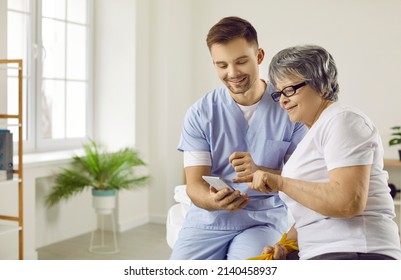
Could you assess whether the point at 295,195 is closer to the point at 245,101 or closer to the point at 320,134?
the point at 320,134

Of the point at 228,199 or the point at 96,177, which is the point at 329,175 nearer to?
the point at 228,199

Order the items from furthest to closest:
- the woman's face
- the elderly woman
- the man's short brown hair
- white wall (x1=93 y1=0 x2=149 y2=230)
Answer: white wall (x1=93 y1=0 x2=149 y2=230), the man's short brown hair, the woman's face, the elderly woman

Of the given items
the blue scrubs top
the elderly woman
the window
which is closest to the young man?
the blue scrubs top

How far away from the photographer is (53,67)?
11.6 ft

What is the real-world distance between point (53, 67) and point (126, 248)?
1150 mm

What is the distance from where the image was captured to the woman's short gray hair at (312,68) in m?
1.33

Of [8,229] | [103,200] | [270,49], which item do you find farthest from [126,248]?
[270,49]

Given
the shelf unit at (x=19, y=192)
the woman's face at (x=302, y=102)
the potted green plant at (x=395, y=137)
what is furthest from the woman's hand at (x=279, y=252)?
the potted green plant at (x=395, y=137)

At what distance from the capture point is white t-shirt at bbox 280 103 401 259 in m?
1.25

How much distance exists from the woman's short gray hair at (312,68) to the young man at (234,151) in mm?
328

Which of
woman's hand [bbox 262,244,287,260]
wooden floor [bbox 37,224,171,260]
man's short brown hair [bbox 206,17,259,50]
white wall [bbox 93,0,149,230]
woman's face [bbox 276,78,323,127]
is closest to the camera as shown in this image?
woman's face [bbox 276,78,323,127]

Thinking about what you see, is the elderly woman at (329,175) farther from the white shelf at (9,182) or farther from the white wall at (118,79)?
the white wall at (118,79)

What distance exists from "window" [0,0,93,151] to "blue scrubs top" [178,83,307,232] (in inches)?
66.3

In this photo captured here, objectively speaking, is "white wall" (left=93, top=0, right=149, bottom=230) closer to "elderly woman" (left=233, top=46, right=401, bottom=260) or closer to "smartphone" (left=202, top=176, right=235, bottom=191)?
"smartphone" (left=202, top=176, right=235, bottom=191)
